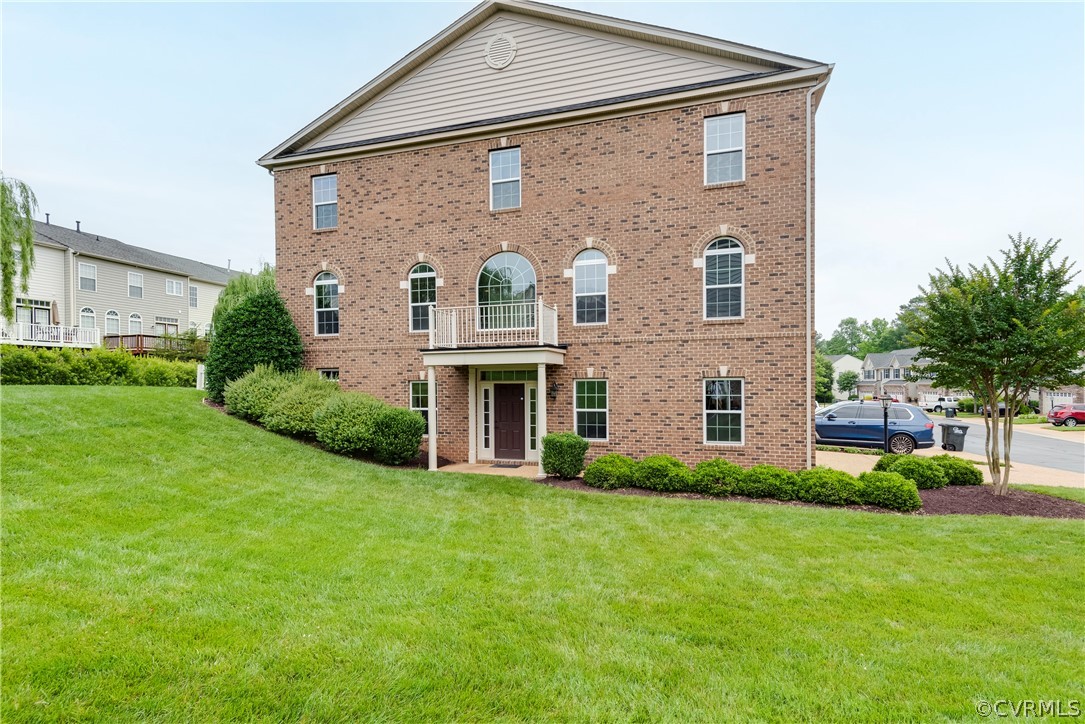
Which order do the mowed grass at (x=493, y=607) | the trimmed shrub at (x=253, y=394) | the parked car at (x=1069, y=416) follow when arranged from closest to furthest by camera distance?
the mowed grass at (x=493, y=607), the trimmed shrub at (x=253, y=394), the parked car at (x=1069, y=416)

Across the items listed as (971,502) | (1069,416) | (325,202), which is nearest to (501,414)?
(325,202)

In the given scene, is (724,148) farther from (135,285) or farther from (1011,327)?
(135,285)

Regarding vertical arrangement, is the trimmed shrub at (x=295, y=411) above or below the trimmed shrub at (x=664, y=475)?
above

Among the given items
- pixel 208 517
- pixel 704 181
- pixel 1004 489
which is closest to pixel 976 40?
pixel 704 181

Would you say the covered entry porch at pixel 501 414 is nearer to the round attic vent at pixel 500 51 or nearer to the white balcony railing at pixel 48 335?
the round attic vent at pixel 500 51

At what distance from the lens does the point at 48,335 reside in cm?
2338

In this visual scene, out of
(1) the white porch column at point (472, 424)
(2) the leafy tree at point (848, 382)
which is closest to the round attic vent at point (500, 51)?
(1) the white porch column at point (472, 424)

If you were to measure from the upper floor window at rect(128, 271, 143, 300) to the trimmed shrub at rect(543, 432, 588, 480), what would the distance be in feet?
99.5

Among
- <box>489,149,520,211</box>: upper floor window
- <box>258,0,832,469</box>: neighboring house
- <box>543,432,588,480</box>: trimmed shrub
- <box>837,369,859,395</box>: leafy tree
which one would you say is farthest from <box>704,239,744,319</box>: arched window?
<box>837,369,859,395</box>: leafy tree

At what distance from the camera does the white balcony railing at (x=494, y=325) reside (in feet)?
40.6

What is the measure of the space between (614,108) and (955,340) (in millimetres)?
8624

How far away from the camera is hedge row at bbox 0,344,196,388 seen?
52.2 ft

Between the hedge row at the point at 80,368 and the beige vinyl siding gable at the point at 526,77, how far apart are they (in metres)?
11.1

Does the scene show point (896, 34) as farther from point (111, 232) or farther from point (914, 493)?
point (111, 232)
